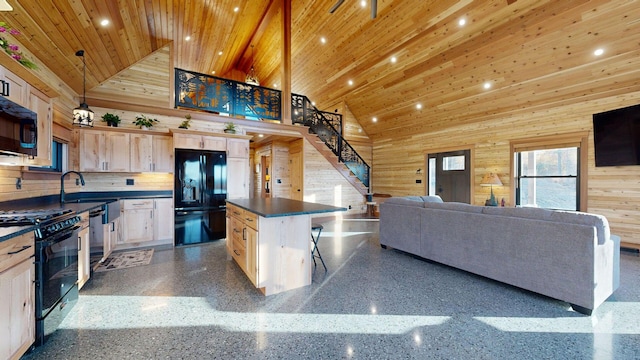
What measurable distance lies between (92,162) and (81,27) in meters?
2.16

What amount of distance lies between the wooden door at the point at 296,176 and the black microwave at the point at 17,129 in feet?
17.6

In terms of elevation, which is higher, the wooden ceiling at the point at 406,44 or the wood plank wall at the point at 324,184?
the wooden ceiling at the point at 406,44

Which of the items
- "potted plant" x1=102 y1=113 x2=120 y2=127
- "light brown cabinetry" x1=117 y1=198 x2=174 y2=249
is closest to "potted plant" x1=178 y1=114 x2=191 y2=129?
"potted plant" x1=102 y1=113 x2=120 y2=127

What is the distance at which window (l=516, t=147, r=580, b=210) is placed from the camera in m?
5.30

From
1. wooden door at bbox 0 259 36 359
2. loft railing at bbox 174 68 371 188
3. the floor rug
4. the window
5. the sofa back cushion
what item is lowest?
the floor rug

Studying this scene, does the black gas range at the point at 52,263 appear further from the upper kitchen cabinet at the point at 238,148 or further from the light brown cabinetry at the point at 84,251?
the upper kitchen cabinet at the point at 238,148

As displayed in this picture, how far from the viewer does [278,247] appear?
115 inches

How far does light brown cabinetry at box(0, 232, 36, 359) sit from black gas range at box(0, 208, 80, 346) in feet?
0.21

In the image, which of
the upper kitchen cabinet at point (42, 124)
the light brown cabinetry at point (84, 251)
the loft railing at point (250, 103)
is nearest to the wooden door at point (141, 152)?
the loft railing at point (250, 103)

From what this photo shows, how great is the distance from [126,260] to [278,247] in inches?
110

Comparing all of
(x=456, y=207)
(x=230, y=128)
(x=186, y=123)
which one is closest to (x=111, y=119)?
(x=186, y=123)

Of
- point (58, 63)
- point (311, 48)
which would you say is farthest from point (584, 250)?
point (311, 48)

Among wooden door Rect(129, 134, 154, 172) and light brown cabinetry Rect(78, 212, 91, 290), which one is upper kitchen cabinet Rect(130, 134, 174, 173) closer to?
wooden door Rect(129, 134, 154, 172)

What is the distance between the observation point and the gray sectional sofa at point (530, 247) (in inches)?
96.4
